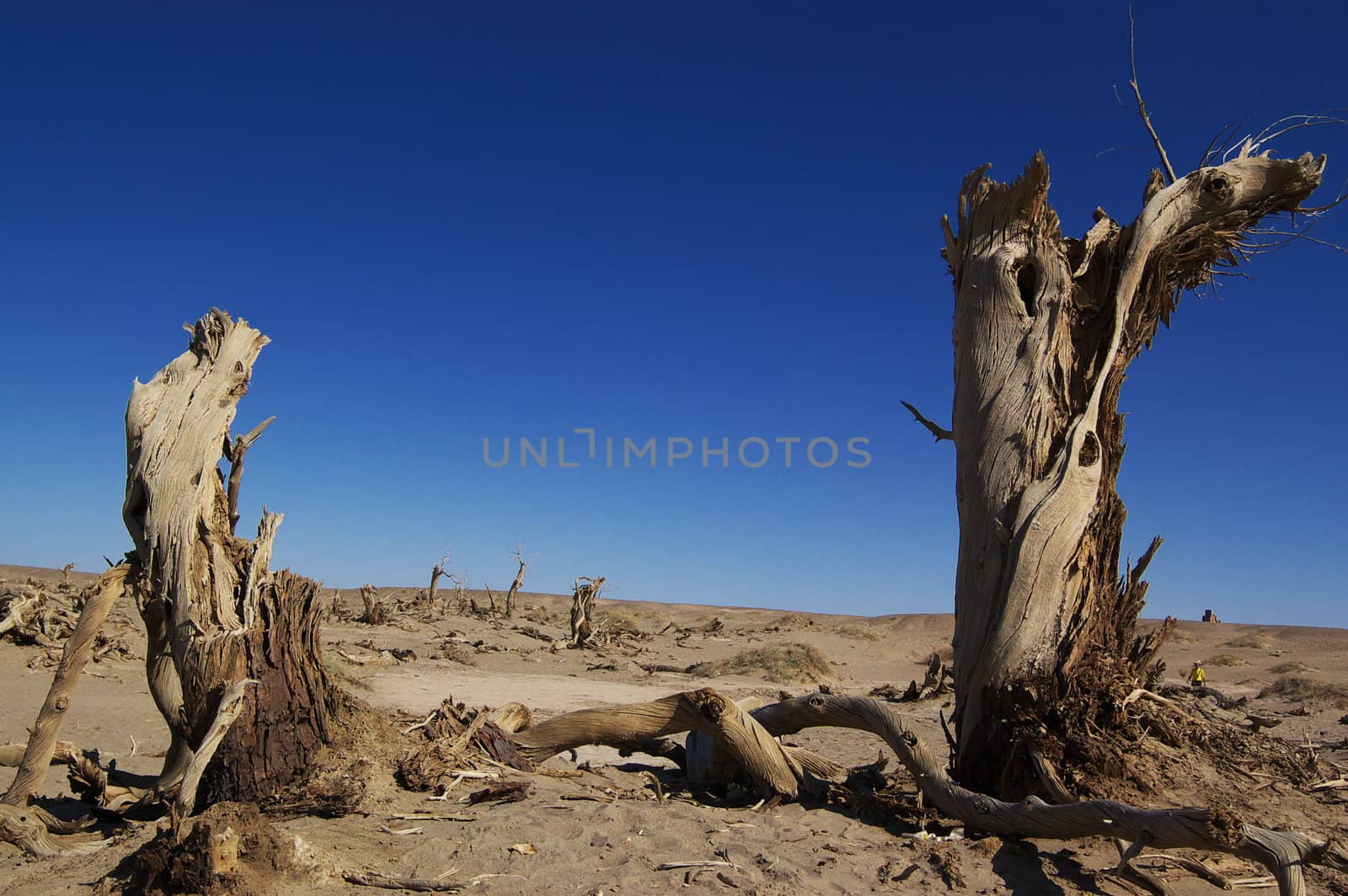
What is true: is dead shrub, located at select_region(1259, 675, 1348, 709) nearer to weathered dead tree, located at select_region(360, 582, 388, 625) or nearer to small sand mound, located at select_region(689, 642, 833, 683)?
small sand mound, located at select_region(689, 642, 833, 683)

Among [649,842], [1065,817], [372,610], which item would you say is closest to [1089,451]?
[1065,817]

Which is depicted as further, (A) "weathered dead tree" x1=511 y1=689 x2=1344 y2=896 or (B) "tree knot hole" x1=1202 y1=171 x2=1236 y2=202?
(B) "tree knot hole" x1=1202 y1=171 x2=1236 y2=202

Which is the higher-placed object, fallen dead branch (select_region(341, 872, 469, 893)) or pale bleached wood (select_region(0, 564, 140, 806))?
pale bleached wood (select_region(0, 564, 140, 806))

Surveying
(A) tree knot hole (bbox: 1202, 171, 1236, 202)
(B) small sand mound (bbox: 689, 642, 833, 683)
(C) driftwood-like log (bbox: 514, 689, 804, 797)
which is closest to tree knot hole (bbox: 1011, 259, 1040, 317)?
(A) tree knot hole (bbox: 1202, 171, 1236, 202)

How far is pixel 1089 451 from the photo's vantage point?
18.0 feet

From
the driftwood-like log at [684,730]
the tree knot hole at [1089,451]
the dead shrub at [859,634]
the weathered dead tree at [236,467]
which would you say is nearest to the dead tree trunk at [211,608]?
the weathered dead tree at [236,467]

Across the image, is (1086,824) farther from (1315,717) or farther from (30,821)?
(1315,717)

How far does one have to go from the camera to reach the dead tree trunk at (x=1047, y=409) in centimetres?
512

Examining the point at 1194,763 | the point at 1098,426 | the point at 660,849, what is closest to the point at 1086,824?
the point at 1194,763

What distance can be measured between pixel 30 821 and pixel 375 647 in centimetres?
1260

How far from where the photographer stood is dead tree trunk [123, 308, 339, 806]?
4.81 meters

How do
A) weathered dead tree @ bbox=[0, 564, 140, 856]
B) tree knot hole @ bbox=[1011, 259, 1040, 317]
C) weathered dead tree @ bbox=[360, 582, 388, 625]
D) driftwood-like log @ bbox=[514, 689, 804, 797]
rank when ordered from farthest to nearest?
weathered dead tree @ bbox=[360, 582, 388, 625], tree knot hole @ bbox=[1011, 259, 1040, 317], driftwood-like log @ bbox=[514, 689, 804, 797], weathered dead tree @ bbox=[0, 564, 140, 856]

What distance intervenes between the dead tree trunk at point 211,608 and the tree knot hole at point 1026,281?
16.3ft

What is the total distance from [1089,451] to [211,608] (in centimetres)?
535
